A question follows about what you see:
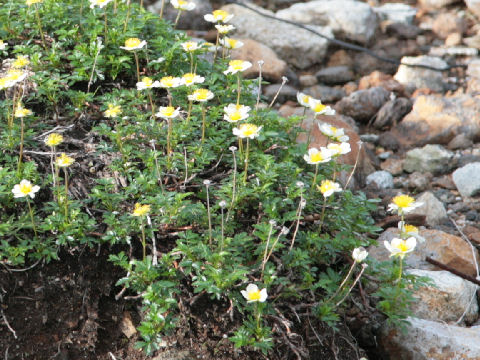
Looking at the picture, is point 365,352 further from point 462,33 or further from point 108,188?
point 462,33

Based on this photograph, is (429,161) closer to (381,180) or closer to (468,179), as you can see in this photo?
(468,179)

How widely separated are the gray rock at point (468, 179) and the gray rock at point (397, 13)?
10.5ft

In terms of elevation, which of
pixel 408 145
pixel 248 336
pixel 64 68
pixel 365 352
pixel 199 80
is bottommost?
pixel 408 145

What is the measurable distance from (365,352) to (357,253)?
0.61 meters

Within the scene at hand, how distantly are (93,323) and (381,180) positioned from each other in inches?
111

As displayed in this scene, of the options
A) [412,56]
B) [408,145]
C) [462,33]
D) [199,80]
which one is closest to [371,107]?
[408,145]

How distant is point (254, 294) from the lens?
96.1 inches

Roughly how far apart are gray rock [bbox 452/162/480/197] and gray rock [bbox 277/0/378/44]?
2703 mm

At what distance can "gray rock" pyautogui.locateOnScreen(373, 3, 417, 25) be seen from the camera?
7.54 m

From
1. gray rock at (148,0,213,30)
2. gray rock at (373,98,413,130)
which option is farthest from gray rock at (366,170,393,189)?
gray rock at (148,0,213,30)

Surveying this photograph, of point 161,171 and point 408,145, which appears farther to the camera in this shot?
point 408,145

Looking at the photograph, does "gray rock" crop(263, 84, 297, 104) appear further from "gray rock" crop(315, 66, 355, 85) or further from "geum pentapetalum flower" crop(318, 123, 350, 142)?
"geum pentapetalum flower" crop(318, 123, 350, 142)

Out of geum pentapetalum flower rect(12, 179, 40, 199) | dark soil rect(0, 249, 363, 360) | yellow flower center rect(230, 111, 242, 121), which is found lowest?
dark soil rect(0, 249, 363, 360)

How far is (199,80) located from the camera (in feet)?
10.4
